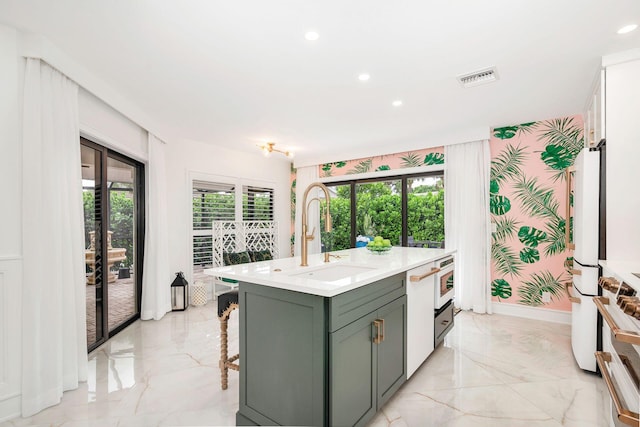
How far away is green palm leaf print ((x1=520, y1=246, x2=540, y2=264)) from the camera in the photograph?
3.90 meters

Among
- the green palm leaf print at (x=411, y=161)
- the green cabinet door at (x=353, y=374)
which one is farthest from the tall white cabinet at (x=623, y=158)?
the green palm leaf print at (x=411, y=161)

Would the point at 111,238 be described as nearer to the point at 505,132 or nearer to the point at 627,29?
the point at 627,29

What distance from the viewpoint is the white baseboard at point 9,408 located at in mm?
1887

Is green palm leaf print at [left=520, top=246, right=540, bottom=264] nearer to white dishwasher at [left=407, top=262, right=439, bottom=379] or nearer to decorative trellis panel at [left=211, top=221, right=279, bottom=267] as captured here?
white dishwasher at [left=407, top=262, right=439, bottom=379]

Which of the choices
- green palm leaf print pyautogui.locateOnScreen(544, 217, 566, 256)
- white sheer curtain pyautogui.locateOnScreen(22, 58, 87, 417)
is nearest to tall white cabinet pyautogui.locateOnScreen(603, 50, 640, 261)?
green palm leaf print pyautogui.locateOnScreen(544, 217, 566, 256)

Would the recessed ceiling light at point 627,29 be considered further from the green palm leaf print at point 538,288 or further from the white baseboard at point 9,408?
the white baseboard at point 9,408

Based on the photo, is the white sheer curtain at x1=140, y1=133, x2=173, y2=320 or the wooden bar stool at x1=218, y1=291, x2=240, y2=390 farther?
the white sheer curtain at x1=140, y1=133, x2=173, y2=320

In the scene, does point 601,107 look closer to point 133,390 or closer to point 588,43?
point 588,43

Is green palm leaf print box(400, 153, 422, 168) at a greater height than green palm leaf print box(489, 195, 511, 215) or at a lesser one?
greater

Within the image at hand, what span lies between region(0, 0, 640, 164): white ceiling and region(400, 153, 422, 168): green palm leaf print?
3.52 ft

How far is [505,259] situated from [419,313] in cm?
246

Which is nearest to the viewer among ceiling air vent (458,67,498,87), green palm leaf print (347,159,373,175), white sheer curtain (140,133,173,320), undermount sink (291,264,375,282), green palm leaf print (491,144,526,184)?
undermount sink (291,264,375,282)

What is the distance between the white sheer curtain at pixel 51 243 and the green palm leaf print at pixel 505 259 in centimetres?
457

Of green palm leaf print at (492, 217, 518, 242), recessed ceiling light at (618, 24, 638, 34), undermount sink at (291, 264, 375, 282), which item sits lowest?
undermount sink at (291, 264, 375, 282)
